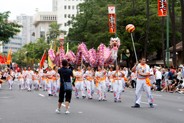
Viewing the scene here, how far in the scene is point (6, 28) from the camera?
47.1 metres

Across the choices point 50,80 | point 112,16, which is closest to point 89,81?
point 50,80

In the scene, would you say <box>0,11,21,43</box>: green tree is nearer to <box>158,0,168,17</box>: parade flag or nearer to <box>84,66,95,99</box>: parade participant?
<box>158,0,168,17</box>: parade flag

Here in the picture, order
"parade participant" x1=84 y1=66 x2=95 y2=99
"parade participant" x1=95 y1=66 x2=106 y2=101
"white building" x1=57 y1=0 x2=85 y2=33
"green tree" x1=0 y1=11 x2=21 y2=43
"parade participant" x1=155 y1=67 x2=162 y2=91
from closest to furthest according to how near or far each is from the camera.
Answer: "parade participant" x1=95 y1=66 x2=106 y2=101 → "parade participant" x1=84 y1=66 x2=95 y2=99 → "parade participant" x1=155 y1=67 x2=162 y2=91 → "green tree" x1=0 y1=11 x2=21 y2=43 → "white building" x1=57 y1=0 x2=85 y2=33

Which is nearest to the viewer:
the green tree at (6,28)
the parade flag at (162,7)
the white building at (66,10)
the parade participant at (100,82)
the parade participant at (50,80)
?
the parade participant at (100,82)

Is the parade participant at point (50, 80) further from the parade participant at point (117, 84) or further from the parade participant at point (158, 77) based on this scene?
the parade participant at point (158, 77)

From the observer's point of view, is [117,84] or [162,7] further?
[162,7]

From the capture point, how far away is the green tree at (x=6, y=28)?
47000 millimetres

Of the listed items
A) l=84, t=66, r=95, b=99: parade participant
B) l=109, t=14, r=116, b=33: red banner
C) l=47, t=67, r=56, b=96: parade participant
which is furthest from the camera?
l=109, t=14, r=116, b=33: red banner

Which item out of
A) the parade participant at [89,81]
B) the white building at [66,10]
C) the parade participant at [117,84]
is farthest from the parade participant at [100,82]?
the white building at [66,10]

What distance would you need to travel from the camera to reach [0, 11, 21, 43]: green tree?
154 feet

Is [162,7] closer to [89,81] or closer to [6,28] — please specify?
[6,28]

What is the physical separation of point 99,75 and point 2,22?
2421cm

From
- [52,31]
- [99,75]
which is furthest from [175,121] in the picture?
[52,31]

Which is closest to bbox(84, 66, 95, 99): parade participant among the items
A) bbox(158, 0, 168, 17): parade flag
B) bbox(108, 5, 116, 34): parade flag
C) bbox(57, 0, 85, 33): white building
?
bbox(158, 0, 168, 17): parade flag
